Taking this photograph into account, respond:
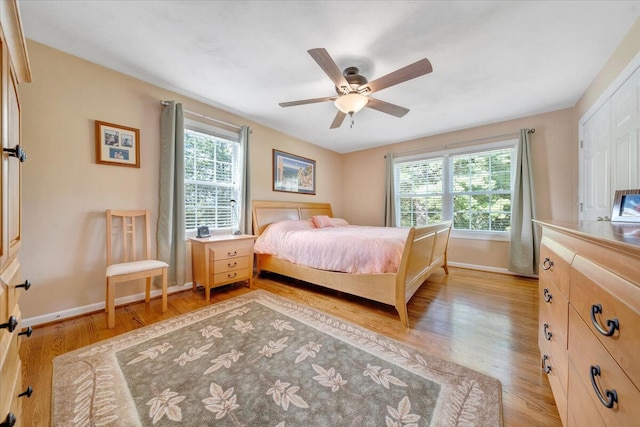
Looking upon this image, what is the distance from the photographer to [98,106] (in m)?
2.27

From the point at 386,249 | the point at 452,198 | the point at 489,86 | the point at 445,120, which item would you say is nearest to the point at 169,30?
the point at 386,249

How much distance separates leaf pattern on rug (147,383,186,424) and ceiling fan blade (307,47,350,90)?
7.40 feet

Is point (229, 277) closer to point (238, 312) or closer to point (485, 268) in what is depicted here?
point (238, 312)

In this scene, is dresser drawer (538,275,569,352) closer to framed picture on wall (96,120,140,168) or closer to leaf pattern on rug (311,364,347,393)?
leaf pattern on rug (311,364,347,393)

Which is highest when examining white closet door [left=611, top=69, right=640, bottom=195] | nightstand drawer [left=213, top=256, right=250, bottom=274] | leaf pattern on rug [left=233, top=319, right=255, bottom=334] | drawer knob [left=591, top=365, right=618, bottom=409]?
white closet door [left=611, top=69, right=640, bottom=195]

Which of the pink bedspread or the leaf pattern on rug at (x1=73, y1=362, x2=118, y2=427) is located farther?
the pink bedspread

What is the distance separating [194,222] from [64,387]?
76.4 inches

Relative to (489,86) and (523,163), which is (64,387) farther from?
(523,163)

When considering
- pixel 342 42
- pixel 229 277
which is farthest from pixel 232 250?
pixel 342 42

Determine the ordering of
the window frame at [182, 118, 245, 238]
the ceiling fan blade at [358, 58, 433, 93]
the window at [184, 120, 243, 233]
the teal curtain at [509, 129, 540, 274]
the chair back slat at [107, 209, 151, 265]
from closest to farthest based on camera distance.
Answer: the ceiling fan blade at [358, 58, 433, 93]
the chair back slat at [107, 209, 151, 265]
the window at [184, 120, 243, 233]
the window frame at [182, 118, 245, 238]
the teal curtain at [509, 129, 540, 274]

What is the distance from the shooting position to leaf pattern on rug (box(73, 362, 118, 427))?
1.12m

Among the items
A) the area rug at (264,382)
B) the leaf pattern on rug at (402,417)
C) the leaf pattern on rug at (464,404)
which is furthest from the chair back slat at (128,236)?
the leaf pattern on rug at (464,404)

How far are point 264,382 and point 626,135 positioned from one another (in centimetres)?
330

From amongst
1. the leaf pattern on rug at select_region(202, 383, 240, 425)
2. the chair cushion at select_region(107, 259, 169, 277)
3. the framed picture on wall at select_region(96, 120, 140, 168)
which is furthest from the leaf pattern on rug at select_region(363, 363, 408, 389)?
the framed picture on wall at select_region(96, 120, 140, 168)
